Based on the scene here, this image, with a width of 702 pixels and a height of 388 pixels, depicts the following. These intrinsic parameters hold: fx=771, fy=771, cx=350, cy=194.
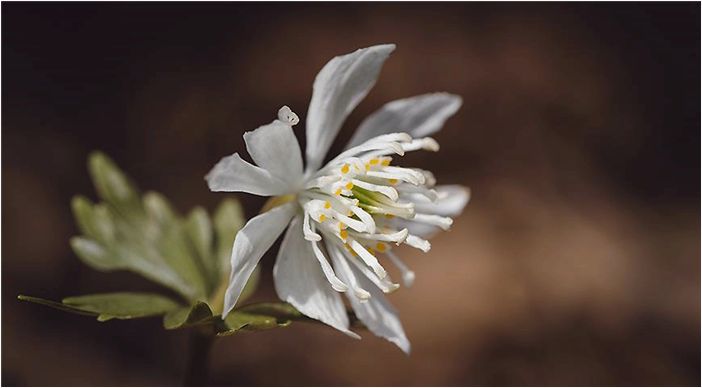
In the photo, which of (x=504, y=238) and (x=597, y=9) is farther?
(x=597, y=9)

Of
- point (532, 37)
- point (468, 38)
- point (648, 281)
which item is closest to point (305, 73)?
point (468, 38)

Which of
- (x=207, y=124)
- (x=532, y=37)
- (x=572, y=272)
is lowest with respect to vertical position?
(x=572, y=272)

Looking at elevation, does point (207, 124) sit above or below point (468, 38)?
below

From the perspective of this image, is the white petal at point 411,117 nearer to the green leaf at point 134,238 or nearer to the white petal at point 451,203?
the white petal at point 451,203

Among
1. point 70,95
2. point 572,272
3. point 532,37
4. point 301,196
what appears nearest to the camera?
point 301,196

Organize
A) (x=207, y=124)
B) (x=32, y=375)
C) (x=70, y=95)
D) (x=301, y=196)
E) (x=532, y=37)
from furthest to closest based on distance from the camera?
(x=532, y=37), (x=207, y=124), (x=70, y=95), (x=32, y=375), (x=301, y=196)

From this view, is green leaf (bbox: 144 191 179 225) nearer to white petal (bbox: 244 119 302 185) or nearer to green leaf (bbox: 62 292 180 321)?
green leaf (bbox: 62 292 180 321)

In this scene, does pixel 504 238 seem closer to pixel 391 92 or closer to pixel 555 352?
pixel 555 352

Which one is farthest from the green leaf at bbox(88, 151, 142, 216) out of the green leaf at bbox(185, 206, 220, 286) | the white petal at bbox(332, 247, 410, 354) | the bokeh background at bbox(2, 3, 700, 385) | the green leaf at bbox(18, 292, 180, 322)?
the bokeh background at bbox(2, 3, 700, 385)
